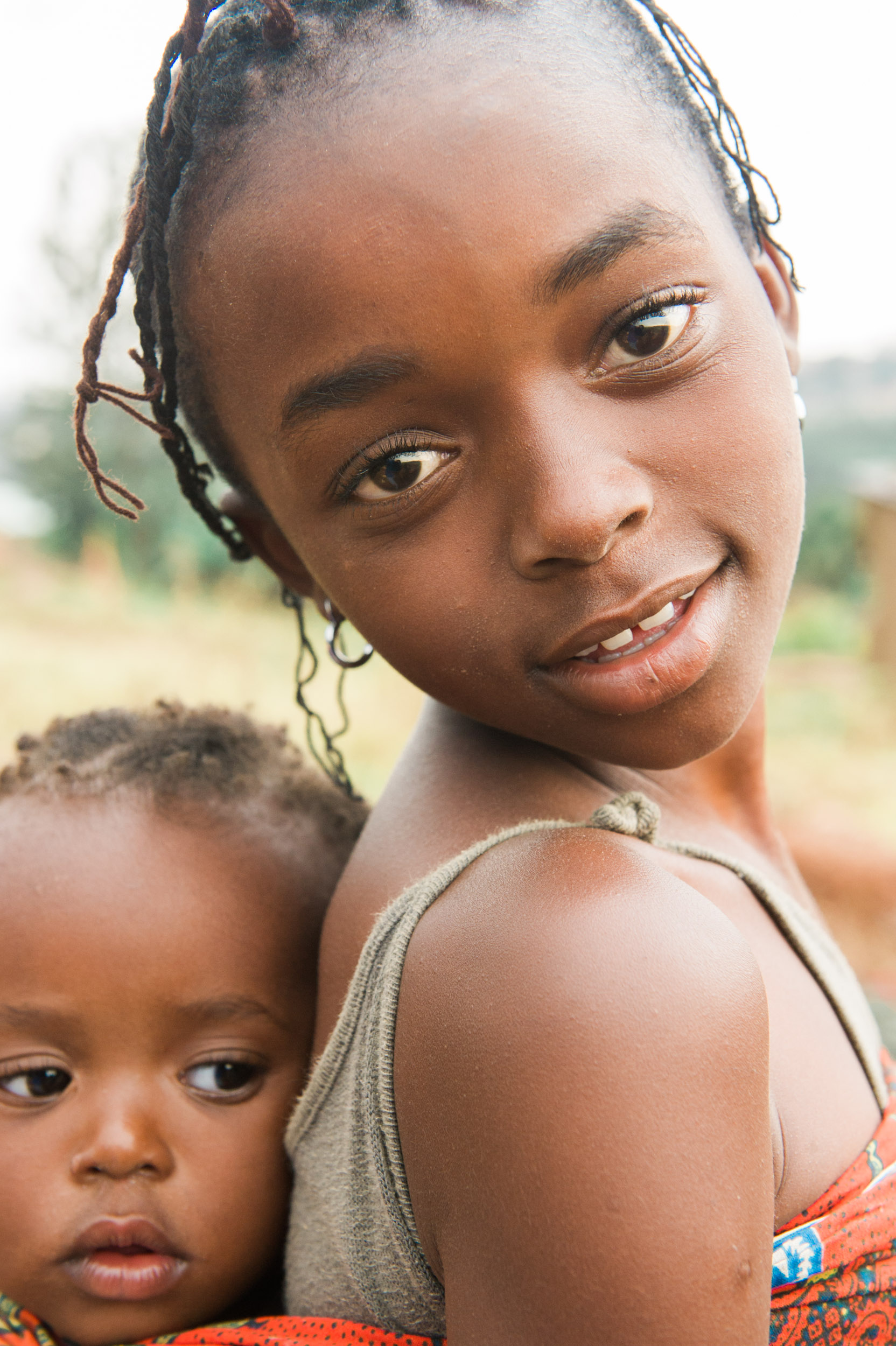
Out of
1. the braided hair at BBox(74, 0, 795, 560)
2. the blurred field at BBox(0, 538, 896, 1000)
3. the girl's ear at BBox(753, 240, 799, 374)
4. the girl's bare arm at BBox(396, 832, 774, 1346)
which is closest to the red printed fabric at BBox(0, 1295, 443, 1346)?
the girl's bare arm at BBox(396, 832, 774, 1346)

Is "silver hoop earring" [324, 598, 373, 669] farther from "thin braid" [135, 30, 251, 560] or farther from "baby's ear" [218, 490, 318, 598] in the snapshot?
"thin braid" [135, 30, 251, 560]

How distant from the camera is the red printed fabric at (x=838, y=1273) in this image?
1078 millimetres

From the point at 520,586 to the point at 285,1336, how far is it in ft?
2.72

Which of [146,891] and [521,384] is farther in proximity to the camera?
[146,891]

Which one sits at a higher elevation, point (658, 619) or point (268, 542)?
point (268, 542)

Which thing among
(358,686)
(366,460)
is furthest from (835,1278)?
(358,686)

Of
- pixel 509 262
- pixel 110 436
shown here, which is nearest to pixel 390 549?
pixel 509 262

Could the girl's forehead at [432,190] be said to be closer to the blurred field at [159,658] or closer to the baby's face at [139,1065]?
the baby's face at [139,1065]

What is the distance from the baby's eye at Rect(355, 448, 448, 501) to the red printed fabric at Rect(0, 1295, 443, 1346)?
2.83 ft

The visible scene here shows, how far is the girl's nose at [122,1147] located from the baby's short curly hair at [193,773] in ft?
1.28

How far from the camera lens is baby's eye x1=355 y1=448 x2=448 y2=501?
1189mm

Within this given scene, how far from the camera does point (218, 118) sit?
48.3 inches

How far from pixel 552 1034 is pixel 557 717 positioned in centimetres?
43

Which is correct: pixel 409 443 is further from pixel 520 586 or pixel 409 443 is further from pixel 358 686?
pixel 358 686
